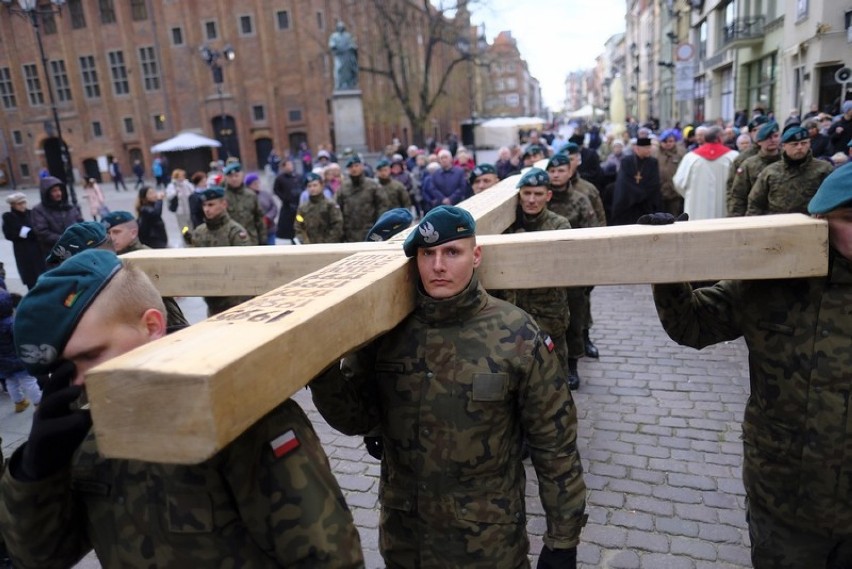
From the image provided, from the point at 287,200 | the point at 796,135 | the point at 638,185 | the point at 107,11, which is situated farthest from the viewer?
the point at 107,11

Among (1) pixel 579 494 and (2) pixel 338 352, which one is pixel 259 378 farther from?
(1) pixel 579 494

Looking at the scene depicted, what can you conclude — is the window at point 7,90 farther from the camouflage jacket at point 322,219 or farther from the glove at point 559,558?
the glove at point 559,558

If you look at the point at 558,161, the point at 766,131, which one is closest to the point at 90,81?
the point at 558,161

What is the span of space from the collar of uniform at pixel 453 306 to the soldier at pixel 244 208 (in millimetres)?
6796

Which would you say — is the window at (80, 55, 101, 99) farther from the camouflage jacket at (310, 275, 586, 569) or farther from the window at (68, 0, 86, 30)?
the camouflage jacket at (310, 275, 586, 569)

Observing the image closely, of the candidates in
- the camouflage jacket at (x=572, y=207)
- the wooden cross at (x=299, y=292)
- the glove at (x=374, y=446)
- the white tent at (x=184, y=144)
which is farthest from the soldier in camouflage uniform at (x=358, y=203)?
the white tent at (x=184, y=144)

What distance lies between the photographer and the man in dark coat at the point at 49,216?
30.0 ft

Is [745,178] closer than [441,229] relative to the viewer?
No

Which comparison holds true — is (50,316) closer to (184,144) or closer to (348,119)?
(348,119)

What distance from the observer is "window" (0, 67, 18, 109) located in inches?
1713

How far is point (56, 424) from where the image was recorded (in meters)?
1.53

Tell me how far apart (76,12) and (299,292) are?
1986 inches

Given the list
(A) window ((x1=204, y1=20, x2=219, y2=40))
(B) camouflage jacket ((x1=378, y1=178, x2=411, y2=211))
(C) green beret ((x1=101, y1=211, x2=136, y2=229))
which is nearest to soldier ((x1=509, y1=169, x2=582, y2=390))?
(C) green beret ((x1=101, y1=211, x2=136, y2=229))

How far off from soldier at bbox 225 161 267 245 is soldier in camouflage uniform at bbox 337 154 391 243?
4.08ft
